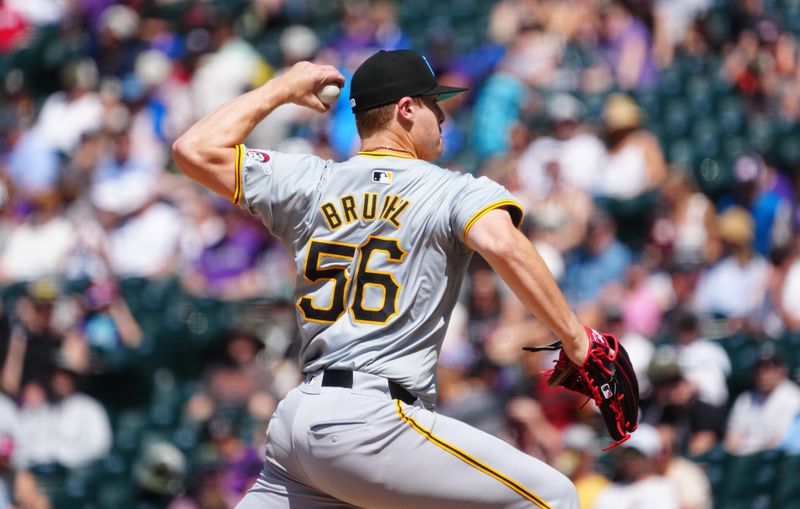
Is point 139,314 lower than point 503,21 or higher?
lower

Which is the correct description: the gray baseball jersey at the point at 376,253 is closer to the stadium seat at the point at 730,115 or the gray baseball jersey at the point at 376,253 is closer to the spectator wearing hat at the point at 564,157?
the spectator wearing hat at the point at 564,157

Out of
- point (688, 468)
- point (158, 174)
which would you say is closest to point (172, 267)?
point (158, 174)

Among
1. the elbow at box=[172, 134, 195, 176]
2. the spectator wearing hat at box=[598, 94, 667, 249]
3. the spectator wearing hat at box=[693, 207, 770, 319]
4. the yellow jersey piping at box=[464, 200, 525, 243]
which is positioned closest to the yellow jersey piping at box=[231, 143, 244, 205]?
the elbow at box=[172, 134, 195, 176]

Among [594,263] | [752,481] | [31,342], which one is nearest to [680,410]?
[752,481]

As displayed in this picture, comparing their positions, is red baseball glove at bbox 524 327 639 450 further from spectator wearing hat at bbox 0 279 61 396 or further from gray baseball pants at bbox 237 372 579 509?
spectator wearing hat at bbox 0 279 61 396

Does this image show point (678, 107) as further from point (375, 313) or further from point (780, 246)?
point (375, 313)

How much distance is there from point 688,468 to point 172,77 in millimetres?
6943

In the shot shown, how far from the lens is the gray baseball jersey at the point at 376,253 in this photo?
11.8 ft

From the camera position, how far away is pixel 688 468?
22.3 ft

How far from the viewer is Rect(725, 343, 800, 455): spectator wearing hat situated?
7273mm

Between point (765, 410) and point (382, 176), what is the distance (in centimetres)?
431

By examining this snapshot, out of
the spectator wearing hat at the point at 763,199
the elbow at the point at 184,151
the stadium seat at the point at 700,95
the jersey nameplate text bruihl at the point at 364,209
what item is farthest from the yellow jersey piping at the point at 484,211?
the stadium seat at the point at 700,95

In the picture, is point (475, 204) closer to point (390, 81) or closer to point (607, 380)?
point (390, 81)

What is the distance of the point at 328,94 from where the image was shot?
3971 mm
